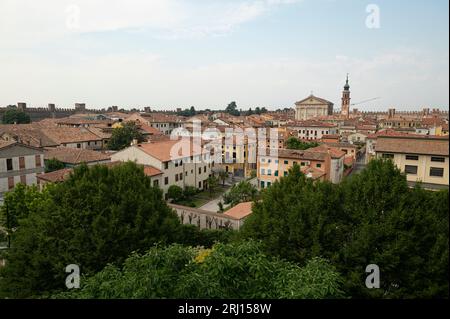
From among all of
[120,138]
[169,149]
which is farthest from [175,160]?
[120,138]

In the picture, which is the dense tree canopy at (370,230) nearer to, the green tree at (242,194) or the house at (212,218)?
the house at (212,218)

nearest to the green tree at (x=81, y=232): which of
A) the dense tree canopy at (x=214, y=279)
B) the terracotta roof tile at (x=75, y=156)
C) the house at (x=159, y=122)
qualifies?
the dense tree canopy at (x=214, y=279)

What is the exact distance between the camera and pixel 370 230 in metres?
9.09

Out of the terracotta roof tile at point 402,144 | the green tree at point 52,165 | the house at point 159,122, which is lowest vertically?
the green tree at point 52,165

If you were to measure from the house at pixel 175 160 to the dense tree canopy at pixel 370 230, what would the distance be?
15.9m

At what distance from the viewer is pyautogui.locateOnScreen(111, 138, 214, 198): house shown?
2603 cm

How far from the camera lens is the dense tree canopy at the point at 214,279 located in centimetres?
551

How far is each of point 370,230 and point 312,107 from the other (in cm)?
9386

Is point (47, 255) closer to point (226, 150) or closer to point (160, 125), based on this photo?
point (226, 150)

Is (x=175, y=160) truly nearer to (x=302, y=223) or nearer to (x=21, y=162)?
(x=21, y=162)

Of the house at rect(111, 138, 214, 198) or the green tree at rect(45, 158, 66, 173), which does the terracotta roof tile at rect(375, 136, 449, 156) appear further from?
the green tree at rect(45, 158, 66, 173)

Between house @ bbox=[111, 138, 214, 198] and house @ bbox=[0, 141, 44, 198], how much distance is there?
19.0 feet

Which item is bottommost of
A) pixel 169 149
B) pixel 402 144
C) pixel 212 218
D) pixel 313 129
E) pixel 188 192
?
pixel 188 192

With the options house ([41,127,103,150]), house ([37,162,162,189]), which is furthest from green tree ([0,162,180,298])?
house ([41,127,103,150])
